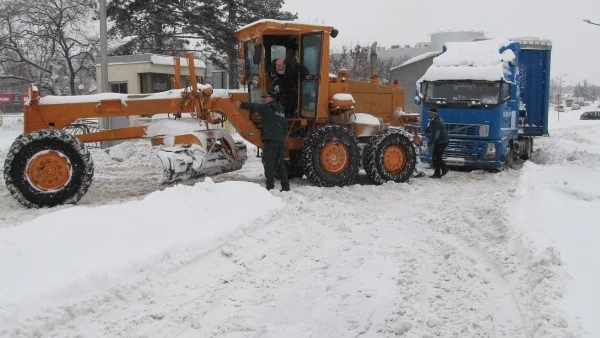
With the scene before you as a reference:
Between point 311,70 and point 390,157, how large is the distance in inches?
92.0

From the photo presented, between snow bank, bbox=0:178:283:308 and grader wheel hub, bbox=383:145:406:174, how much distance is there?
3637 mm

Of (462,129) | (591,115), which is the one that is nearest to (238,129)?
(462,129)

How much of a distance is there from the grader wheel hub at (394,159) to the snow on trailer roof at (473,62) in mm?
3238

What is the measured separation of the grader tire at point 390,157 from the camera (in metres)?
10.6

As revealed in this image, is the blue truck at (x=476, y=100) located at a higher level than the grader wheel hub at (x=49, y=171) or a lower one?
higher

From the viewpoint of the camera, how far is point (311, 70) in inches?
400

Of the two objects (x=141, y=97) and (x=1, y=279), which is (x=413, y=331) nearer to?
(x=1, y=279)

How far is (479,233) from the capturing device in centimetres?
705

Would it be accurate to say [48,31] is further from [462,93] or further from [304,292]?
[304,292]

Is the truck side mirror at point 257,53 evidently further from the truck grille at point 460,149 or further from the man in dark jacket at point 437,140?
the truck grille at point 460,149

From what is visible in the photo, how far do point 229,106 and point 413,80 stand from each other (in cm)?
2573

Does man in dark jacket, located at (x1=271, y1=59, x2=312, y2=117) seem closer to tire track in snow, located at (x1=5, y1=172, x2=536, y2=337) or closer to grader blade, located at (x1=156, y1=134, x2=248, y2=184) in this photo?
grader blade, located at (x1=156, y1=134, x2=248, y2=184)

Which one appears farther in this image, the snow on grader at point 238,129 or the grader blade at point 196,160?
the grader blade at point 196,160

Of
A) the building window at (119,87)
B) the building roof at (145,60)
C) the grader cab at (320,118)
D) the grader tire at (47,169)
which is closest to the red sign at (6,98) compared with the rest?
the building window at (119,87)
